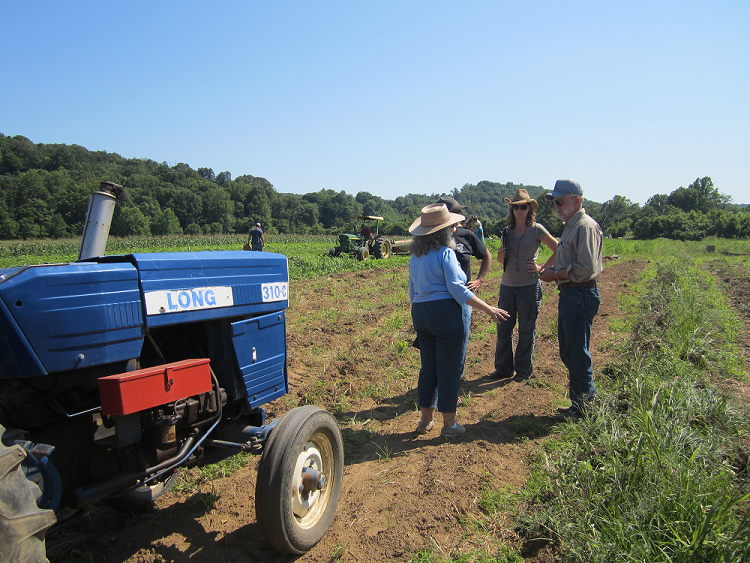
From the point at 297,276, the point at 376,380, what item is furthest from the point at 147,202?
the point at 376,380

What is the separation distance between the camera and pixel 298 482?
2.39 meters

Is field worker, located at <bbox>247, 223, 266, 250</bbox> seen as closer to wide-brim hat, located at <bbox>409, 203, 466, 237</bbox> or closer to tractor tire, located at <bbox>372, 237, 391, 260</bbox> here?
tractor tire, located at <bbox>372, 237, 391, 260</bbox>

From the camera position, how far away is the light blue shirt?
3279 millimetres

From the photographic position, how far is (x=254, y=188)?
83.2 meters

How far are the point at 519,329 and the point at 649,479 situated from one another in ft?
8.22

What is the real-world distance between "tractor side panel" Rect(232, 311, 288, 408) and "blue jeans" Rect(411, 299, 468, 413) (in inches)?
45.2

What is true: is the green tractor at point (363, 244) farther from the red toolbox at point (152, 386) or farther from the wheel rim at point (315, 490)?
the red toolbox at point (152, 386)

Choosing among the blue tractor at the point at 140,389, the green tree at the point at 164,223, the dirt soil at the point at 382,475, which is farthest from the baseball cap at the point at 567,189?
the green tree at the point at 164,223

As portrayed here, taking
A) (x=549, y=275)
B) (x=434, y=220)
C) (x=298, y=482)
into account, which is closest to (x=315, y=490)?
(x=298, y=482)

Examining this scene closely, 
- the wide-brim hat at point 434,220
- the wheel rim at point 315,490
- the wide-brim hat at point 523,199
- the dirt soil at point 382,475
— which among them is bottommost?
Answer: the dirt soil at point 382,475

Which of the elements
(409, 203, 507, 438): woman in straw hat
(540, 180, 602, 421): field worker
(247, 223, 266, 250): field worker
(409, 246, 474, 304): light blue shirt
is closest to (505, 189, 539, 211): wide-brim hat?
(540, 180, 602, 421): field worker

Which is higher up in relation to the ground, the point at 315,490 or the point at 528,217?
the point at 528,217

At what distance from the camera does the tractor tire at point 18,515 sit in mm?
1339

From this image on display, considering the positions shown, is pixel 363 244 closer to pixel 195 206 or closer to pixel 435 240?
pixel 435 240
